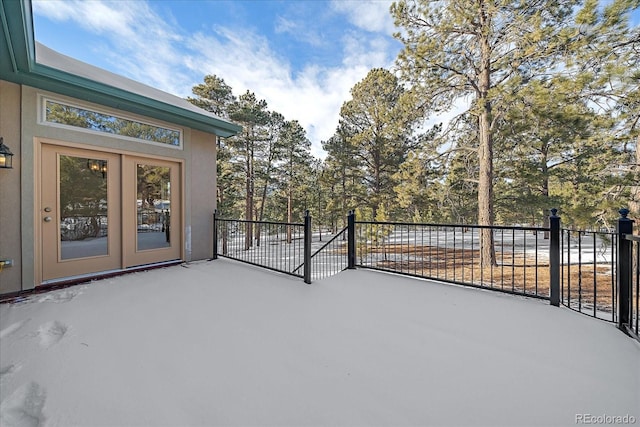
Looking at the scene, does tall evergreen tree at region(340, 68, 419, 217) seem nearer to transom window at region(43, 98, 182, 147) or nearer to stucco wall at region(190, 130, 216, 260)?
stucco wall at region(190, 130, 216, 260)

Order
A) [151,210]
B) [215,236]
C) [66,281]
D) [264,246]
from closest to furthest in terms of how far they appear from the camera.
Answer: [66,281] → [151,210] → [215,236] → [264,246]

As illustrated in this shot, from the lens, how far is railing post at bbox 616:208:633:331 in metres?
2.05

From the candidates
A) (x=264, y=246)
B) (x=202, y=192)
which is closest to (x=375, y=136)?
(x=264, y=246)

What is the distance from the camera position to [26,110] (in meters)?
3.03

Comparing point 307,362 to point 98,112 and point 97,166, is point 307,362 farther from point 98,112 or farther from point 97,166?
point 98,112

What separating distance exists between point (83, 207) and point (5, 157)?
0.90m

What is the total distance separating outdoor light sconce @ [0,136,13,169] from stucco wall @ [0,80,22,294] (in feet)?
0.22

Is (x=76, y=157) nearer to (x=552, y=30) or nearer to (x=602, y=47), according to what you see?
(x=552, y=30)

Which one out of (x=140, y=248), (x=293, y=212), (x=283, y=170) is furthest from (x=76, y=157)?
(x=293, y=212)

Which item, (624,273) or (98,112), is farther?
(98,112)

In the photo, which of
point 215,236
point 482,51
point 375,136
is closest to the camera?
point 215,236

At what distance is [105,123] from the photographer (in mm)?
3650

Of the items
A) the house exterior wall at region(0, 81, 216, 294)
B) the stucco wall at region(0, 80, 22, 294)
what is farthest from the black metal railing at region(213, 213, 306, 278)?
the stucco wall at region(0, 80, 22, 294)

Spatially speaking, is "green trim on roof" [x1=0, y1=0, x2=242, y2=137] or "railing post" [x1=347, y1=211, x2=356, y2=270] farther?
"railing post" [x1=347, y1=211, x2=356, y2=270]
